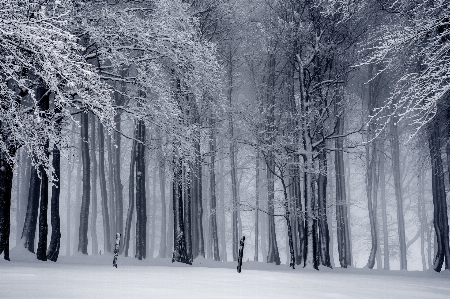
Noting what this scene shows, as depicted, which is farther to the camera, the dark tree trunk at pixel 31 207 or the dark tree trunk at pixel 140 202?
the dark tree trunk at pixel 140 202

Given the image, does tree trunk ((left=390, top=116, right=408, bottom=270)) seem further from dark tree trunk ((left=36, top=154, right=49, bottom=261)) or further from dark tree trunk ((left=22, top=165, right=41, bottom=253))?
dark tree trunk ((left=36, top=154, right=49, bottom=261))

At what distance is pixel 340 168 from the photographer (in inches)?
985

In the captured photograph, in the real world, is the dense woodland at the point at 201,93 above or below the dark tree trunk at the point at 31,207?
above

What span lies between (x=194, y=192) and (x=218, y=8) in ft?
30.6

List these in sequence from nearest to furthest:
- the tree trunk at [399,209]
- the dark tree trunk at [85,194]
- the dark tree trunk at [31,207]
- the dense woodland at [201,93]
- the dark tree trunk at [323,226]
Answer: the dense woodland at [201,93], the dark tree trunk at [31,207], the dark tree trunk at [323,226], the dark tree trunk at [85,194], the tree trunk at [399,209]

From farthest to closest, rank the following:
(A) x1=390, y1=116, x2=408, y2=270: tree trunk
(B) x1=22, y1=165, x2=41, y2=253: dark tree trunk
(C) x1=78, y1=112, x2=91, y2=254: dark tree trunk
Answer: (A) x1=390, y1=116, x2=408, y2=270: tree trunk < (C) x1=78, y1=112, x2=91, y2=254: dark tree trunk < (B) x1=22, y1=165, x2=41, y2=253: dark tree trunk

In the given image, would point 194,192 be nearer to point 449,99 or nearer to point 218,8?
point 218,8

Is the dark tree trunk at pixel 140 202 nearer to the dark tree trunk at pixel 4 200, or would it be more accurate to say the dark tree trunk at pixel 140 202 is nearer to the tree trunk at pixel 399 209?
the dark tree trunk at pixel 4 200

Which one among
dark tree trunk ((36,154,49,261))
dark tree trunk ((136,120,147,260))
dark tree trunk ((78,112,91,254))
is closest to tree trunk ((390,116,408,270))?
dark tree trunk ((136,120,147,260))

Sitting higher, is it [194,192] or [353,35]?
[353,35]

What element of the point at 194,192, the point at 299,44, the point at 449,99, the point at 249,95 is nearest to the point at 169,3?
the point at 299,44

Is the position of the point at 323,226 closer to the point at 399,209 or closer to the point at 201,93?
the point at 399,209

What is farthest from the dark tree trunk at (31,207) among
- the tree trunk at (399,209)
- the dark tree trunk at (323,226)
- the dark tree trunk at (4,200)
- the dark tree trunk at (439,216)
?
the tree trunk at (399,209)

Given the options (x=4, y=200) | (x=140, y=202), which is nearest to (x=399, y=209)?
(x=140, y=202)
